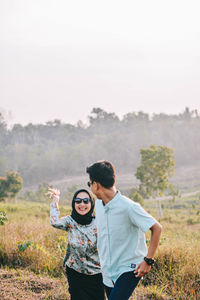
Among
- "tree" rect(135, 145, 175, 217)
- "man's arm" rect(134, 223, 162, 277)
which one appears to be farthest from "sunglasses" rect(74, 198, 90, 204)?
"tree" rect(135, 145, 175, 217)

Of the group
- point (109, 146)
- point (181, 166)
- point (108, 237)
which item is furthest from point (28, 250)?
point (109, 146)

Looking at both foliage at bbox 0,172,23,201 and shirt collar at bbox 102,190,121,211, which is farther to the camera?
foliage at bbox 0,172,23,201

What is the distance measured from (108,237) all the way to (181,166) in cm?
5880

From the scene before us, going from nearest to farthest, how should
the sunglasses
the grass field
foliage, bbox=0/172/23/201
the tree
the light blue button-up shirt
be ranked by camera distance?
the light blue button-up shirt
the sunglasses
the grass field
the tree
foliage, bbox=0/172/23/201

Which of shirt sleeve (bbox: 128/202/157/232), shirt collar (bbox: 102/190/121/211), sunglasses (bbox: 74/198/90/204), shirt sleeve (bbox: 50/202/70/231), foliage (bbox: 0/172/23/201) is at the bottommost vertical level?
foliage (bbox: 0/172/23/201)

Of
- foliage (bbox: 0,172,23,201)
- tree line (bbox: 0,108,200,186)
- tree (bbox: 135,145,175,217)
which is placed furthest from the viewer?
tree line (bbox: 0,108,200,186)

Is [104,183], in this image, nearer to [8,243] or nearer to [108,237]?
[108,237]

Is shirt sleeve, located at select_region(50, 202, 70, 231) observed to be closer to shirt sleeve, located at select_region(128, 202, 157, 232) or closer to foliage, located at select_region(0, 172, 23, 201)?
shirt sleeve, located at select_region(128, 202, 157, 232)

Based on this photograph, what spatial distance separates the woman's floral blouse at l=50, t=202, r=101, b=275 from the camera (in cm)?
374

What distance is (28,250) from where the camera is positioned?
21.2 feet

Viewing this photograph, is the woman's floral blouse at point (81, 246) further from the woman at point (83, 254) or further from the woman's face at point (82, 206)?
the woman's face at point (82, 206)

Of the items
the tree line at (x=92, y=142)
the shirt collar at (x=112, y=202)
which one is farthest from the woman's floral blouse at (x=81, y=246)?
the tree line at (x=92, y=142)

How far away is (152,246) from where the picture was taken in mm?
2695

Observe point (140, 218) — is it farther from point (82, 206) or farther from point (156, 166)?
point (156, 166)
